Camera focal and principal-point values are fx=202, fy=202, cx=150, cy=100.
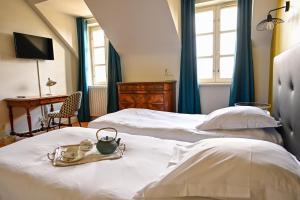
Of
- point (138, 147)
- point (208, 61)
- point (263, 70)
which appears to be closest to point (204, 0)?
point (208, 61)

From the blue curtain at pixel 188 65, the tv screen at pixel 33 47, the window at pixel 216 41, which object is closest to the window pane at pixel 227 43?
the window at pixel 216 41

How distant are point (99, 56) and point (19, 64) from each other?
5.68 feet

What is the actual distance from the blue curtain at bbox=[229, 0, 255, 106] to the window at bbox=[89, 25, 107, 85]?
2938 mm

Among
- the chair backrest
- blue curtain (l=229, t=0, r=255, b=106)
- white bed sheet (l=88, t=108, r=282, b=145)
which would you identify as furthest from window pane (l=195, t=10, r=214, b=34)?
the chair backrest

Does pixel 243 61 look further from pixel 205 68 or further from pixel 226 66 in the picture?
pixel 205 68

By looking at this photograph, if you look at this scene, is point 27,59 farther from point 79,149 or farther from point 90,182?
Result: point 90,182

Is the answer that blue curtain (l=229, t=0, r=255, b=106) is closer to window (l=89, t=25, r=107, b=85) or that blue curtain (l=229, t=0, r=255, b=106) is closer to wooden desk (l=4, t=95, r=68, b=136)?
window (l=89, t=25, r=107, b=85)

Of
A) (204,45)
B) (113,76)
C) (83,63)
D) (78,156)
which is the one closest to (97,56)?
(83,63)

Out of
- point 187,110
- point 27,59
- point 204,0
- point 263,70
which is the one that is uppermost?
point 204,0

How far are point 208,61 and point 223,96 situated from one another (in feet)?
2.32

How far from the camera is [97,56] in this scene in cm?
497

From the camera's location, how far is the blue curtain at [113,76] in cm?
445

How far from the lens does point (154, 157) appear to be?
121cm

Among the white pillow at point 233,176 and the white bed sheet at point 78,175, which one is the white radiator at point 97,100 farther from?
the white pillow at point 233,176
